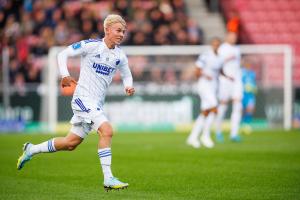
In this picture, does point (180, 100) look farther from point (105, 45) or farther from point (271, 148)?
Answer: point (105, 45)

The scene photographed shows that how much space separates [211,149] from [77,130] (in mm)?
7684

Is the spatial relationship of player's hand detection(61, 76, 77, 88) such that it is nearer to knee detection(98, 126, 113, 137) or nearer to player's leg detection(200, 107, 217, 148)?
knee detection(98, 126, 113, 137)

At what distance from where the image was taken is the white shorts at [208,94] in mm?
18656

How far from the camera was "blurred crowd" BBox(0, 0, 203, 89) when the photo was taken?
26.9 m

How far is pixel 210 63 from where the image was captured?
18766 millimetres

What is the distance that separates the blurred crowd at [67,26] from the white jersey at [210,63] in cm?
880

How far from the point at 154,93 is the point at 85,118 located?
1606cm

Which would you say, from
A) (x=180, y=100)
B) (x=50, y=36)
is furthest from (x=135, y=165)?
(x=50, y=36)

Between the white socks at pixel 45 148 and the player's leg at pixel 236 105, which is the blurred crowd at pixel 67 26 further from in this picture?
the white socks at pixel 45 148

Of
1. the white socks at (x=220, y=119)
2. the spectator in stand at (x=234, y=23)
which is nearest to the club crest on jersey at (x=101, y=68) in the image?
the white socks at (x=220, y=119)

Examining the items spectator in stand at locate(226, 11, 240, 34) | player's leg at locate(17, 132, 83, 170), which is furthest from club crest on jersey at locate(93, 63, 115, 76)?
spectator in stand at locate(226, 11, 240, 34)

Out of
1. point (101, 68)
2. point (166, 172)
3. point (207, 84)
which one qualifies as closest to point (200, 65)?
point (207, 84)

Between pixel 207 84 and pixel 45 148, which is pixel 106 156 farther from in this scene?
pixel 207 84

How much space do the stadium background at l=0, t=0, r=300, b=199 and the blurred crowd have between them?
0.03 m
